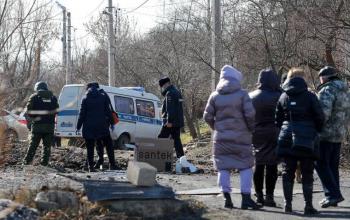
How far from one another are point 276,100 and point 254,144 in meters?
0.63

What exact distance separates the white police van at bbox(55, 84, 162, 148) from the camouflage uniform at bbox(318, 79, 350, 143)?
13.2 meters

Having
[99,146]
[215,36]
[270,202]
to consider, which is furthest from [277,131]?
[215,36]

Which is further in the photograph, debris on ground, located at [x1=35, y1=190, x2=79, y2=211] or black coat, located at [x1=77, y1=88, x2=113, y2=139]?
black coat, located at [x1=77, y1=88, x2=113, y2=139]

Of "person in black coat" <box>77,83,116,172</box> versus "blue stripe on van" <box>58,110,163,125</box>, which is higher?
"blue stripe on van" <box>58,110,163,125</box>

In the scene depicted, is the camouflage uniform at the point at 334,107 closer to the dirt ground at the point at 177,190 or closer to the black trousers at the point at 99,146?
the dirt ground at the point at 177,190

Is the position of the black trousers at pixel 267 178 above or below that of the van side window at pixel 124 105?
below

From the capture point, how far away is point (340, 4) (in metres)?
15.2

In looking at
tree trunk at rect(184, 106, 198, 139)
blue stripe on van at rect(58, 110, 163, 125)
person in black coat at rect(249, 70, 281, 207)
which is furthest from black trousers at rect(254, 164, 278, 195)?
tree trunk at rect(184, 106, 198, 139)

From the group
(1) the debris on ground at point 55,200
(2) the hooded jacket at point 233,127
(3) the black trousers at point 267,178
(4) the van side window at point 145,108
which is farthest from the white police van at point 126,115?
(1) the debris on ground at point 55,200

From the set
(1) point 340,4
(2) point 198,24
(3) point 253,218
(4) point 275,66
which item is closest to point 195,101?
(2) point 198,24

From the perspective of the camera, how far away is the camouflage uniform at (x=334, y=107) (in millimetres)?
8789

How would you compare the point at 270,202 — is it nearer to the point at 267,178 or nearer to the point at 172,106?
the point at 267,178

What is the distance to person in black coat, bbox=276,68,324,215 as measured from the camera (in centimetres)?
814

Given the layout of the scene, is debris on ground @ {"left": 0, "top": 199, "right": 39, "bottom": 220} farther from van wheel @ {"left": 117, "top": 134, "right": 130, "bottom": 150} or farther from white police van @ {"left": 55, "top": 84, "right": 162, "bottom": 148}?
van wheel @ {"left": 117, "top": 134, "right": 130, "bottom": 150}
